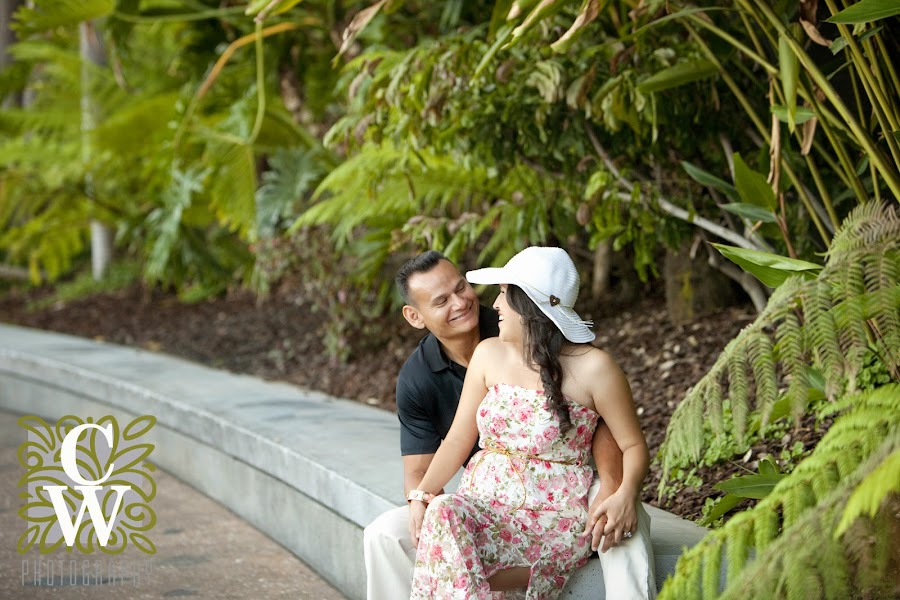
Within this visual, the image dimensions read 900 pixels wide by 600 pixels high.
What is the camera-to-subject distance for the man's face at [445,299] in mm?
2869

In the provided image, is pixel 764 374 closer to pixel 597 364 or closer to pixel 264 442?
pixel 597 364

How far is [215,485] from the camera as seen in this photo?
4691 millimetres

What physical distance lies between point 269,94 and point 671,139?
11.3ft

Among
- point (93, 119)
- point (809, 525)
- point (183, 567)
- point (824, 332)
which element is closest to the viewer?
point (809, 525)

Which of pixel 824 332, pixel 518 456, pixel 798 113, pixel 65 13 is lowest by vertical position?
pixel 518 456

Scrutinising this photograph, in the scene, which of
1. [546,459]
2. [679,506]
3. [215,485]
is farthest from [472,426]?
[215,485]

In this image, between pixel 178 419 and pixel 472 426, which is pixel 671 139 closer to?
pixel 472 426

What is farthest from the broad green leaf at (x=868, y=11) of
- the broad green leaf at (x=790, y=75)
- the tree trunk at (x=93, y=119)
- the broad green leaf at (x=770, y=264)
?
the tree trunk at (x=93, y=119)

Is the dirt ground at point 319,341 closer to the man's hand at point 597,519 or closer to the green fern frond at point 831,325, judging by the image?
the man's hand at point 597,519

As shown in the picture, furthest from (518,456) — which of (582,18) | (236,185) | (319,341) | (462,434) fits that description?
(236,185)

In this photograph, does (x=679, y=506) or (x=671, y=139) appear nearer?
(x=679, y=506)

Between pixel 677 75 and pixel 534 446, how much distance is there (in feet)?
4.43

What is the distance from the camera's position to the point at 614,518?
94.8 inches

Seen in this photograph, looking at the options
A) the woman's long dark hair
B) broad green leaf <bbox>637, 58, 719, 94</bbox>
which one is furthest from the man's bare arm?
broad green leaf <bbox>637, 58, 719, 94</bbox>
